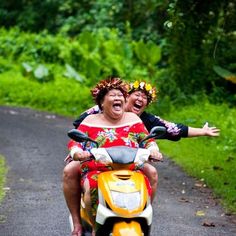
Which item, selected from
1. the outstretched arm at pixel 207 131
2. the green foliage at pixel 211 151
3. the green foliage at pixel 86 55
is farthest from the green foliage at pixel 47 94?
the outstretched arm at pixel 207 131

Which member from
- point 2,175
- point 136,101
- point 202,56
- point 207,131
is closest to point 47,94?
point 202,56

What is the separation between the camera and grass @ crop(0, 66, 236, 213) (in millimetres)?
11211

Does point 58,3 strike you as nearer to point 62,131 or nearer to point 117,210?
point 62,131

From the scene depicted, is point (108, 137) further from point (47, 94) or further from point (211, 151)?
point (47, 94)

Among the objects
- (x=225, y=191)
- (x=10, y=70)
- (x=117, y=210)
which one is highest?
(x=117, y=210)

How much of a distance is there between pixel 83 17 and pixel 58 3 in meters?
1.62

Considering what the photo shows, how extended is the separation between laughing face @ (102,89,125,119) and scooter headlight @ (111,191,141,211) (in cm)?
93

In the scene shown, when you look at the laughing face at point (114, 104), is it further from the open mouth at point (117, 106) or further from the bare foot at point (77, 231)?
the bare foot at point (77, 231)

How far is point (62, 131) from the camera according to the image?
16.2 metres

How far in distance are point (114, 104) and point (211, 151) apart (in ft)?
21.8

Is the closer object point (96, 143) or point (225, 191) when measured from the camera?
point (96, 143)

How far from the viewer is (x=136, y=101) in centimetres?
755

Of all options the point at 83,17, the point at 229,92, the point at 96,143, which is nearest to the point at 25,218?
the point at 96,143

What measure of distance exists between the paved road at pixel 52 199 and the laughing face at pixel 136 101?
4.47 ft
